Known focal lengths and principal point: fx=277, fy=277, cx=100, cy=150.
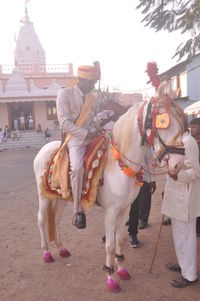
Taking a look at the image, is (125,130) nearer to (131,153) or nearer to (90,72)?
(131,153)

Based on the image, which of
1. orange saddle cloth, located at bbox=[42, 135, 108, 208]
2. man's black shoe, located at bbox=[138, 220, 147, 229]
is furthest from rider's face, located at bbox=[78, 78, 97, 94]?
man's black shoe, located at bbox=[138, 220, 147, 229]

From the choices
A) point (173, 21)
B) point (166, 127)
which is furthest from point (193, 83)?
point (166, 127)

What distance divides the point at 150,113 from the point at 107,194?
100 centimetres

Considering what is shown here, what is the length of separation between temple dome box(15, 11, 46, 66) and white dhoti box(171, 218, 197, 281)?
125 feet

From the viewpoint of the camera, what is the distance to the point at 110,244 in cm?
308

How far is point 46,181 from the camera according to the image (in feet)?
11.4

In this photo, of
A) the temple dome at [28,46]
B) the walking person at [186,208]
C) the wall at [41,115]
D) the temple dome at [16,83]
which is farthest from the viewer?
the temple dome at [28,46]

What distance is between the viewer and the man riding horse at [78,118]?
3.01m

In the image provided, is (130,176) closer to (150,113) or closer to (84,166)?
(84,166)

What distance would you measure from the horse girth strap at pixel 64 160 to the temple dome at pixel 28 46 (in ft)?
122

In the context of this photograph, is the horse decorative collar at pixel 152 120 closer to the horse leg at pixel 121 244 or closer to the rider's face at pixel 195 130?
the horse leg at pixel 121 244

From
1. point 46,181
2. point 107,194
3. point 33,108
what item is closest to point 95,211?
point 46,181

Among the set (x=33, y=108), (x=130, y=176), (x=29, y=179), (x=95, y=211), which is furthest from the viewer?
(x=33, y=108)

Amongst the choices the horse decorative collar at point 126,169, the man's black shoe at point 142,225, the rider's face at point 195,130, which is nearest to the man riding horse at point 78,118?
the horse decorative collar at point 126,169
